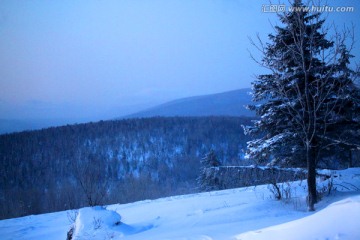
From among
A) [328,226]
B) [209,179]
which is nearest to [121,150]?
[209,179]

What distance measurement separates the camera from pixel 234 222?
6180 mm

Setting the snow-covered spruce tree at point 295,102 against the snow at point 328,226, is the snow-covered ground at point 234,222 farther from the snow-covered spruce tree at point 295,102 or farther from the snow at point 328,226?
the snow-covered spruce tree at point 295,102

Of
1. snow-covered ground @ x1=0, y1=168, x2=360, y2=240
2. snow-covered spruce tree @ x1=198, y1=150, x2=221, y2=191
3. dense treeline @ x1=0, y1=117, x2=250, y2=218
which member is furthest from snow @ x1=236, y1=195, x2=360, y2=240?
dense treeline @ x1=0, y1=117, x2=250, y2=218

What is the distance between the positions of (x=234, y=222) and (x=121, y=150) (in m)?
74.2

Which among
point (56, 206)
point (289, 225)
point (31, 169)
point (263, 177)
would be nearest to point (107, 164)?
point (31, 169)

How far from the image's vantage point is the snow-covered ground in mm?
2547

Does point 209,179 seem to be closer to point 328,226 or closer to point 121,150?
point 328,226

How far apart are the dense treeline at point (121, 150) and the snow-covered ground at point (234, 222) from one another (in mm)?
42299

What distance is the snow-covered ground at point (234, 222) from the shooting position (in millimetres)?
2547

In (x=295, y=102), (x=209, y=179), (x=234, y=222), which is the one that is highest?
(x=295, y=102)

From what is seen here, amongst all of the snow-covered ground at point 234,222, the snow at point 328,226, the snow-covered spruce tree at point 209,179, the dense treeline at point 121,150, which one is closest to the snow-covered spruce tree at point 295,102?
the snow-covered ground at point 234,222

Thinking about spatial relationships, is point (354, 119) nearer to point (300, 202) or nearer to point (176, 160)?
point (300, 202)

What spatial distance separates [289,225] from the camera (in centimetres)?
283

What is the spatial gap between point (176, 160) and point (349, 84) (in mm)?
64423
